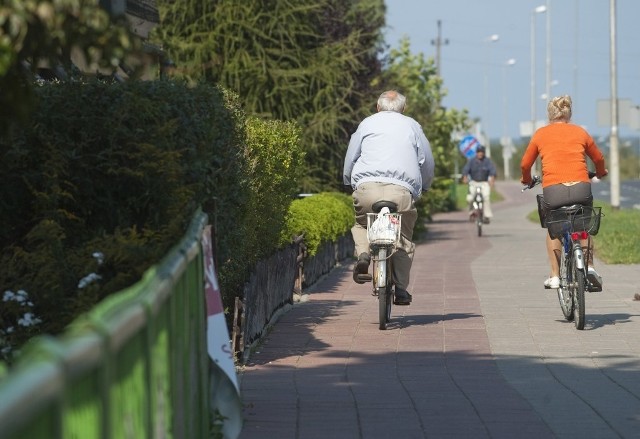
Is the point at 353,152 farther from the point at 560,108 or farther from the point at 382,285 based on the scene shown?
the point at 560,108

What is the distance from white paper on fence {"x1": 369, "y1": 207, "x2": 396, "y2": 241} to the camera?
1105 centimetres

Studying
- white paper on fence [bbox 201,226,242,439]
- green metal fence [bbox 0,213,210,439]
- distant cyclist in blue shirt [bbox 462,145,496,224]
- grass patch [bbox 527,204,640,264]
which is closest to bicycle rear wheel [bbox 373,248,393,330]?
white paper on fence [bbox 201,226,242,439]

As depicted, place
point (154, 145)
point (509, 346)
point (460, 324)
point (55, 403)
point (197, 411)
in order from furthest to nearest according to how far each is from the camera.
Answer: point (460, 324), point (509, 346), point (154, 145), point (197, 411), point (55, 403)

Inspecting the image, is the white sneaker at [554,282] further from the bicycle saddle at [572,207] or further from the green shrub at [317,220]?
the green shrub at [317,220]

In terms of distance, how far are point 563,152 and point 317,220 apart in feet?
15.4

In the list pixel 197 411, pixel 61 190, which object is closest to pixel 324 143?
pixel 61 190

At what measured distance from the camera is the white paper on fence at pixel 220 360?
5.71 m

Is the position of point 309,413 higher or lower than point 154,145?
lower

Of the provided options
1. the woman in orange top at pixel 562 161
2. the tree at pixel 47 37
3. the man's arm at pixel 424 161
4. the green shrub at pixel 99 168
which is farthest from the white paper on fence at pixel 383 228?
the tree at pixel 47 37

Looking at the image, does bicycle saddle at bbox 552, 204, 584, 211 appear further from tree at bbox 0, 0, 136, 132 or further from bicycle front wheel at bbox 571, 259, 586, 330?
tree at bbox 0, 0, 136, 132

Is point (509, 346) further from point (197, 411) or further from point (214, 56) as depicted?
point (214, 56)

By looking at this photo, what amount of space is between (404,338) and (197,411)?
17.9ft

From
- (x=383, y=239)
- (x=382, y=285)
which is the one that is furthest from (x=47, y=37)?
(x=383, y=239)

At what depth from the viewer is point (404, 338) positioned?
417 inches
